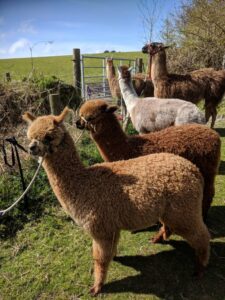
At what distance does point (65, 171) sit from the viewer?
2.48 m

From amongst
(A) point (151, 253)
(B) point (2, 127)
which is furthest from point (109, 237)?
A: (B) point (2, 127)

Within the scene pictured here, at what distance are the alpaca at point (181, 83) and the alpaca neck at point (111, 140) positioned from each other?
3374mm

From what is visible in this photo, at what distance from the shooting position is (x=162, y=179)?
2.42 meters

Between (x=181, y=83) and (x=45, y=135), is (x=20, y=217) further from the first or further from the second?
(x=181, y=83)

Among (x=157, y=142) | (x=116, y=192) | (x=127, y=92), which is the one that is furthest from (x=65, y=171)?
(x=127, y=92)

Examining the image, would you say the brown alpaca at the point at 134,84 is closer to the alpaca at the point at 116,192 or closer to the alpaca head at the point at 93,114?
the alpaca head at the point at 93,114

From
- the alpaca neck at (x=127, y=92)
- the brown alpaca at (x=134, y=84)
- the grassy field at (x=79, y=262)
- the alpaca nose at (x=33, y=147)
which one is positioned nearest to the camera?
the alpaca nose at (x=33, y=147)

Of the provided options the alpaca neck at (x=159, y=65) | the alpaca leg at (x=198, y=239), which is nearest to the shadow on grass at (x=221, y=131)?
the alpaca neck at (x=159, y=65)

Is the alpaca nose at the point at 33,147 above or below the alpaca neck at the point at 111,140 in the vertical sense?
above

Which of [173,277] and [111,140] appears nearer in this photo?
[173,277]

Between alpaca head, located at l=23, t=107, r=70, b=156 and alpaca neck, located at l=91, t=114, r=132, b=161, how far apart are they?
96cm

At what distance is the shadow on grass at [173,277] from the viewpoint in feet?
8.49

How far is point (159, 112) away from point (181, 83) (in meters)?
2.35

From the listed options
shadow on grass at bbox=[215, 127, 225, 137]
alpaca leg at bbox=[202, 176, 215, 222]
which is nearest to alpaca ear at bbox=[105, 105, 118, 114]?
alpaca leg at bbox=[202, 176, 215, 222]
